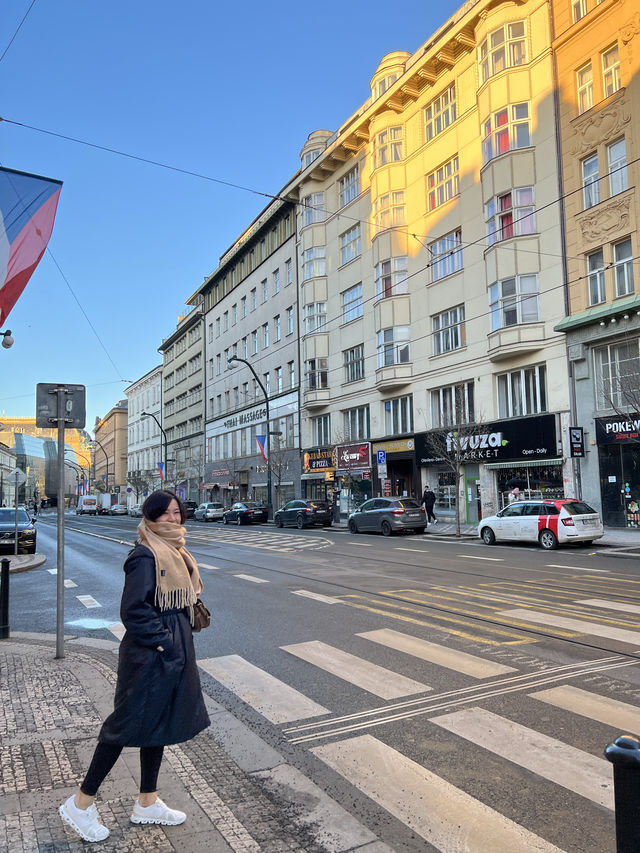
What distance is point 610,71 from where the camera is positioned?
77.3 ft

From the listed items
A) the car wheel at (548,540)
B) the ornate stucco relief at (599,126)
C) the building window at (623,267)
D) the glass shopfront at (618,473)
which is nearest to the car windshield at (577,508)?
the car wheel at (548,540)

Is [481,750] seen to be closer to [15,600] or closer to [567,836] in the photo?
[567,836]

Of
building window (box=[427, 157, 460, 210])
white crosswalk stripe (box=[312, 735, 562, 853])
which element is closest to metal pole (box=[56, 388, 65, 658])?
white crosswalk stripe (box=[312, 735, 562, 853])

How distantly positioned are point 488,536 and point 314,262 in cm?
2612

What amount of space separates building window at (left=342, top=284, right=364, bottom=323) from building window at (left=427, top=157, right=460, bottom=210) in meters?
7.16

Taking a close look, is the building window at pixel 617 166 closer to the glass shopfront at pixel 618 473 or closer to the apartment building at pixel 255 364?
the glass shopfront at pixel 618 473

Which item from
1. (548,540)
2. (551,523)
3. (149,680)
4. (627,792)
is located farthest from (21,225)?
(548,540)

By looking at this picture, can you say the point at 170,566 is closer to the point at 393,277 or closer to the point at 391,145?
the point at 393,277

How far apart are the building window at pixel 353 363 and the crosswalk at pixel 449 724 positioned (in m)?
31.4

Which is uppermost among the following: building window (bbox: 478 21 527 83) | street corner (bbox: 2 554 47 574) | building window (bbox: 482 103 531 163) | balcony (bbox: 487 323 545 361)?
building window (bbox: 478 21 527 83)

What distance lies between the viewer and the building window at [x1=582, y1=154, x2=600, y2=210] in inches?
938

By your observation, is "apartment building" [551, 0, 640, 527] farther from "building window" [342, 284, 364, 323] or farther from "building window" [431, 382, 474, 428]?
"building window" [342, 284, 364, 323]

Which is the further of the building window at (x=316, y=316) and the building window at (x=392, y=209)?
the building window at (x=316, y=316)

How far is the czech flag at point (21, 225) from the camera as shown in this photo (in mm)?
8336
